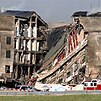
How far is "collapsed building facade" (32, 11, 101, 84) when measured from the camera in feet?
266

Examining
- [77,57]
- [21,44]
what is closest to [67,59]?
[77,57]

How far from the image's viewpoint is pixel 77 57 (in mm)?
82688

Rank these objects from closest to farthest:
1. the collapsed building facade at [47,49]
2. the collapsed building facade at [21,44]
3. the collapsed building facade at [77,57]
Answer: the collapsed building facade at [77,57] → the collapsed building facade at [47,49] → the collapsed building facade at [21,44]

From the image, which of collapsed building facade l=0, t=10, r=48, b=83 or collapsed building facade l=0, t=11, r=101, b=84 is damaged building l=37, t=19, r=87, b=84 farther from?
collapsed building facade l=0, t=10, r=48, b=83

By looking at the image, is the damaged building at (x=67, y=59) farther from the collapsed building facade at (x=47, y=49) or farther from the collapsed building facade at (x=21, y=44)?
the collapsed building facade at (x=21, y=44)

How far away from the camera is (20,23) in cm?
9138

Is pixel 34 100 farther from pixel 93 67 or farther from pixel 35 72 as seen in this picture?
pixel 35 72

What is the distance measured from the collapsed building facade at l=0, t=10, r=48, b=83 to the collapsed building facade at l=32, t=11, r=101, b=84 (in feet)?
13.5

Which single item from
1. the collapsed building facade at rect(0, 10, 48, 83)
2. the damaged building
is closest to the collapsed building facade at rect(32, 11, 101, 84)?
the damaged building

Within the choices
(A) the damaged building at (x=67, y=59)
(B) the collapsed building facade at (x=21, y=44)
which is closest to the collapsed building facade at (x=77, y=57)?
(A) the damaged building at (x=67, y=59)

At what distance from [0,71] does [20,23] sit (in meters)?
12.2

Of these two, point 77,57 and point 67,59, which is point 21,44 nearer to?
point 67,59

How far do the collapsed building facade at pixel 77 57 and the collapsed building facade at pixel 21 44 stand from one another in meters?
4.12

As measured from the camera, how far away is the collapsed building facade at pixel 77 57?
8119cm
